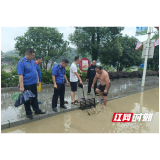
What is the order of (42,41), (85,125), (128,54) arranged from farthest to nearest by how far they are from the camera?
1. (128,54)
2. (42,41)
3. (85,125)

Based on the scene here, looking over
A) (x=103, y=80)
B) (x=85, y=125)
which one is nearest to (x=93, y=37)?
(x=103, y=80)

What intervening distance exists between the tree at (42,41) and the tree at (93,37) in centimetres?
130

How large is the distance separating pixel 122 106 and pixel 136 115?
0.86 meters

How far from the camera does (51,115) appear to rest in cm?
389

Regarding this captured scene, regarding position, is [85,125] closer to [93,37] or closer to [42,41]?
[42,41]

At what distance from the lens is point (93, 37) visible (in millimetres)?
10438

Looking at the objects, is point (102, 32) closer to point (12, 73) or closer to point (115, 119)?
point (12, 73)

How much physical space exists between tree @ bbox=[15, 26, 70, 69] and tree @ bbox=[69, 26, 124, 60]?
4.26 ft

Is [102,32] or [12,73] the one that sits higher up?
[102,32]

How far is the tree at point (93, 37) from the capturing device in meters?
9.87

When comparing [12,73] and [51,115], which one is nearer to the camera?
[51,115]

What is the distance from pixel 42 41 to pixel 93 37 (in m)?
3.99

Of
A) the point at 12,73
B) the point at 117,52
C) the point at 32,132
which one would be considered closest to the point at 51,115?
the point at 32,132

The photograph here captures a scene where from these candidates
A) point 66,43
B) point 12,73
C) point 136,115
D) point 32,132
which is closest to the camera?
point 32,132
